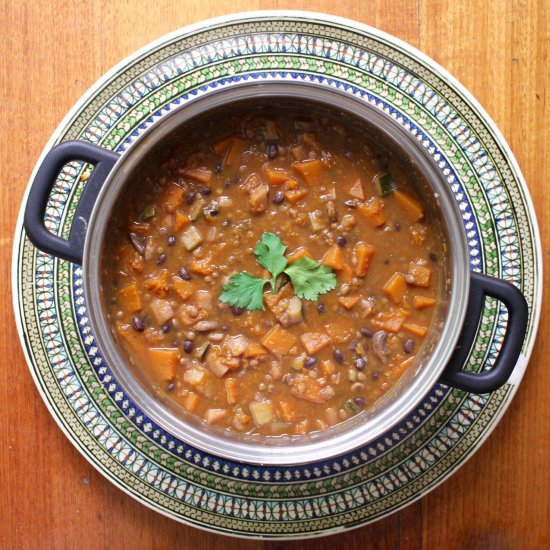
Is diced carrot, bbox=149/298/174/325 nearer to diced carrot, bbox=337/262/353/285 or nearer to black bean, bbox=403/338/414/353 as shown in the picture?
diced carrot, bbox=337/262/353/285

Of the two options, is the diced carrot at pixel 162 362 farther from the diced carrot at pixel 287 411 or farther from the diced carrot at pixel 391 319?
the diced carrot at pixel 391 319

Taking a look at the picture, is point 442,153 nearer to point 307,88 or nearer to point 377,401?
point 307,88

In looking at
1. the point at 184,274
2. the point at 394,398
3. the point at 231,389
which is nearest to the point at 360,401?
the point at 394,398

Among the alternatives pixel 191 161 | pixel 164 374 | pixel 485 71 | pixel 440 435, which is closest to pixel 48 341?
pixel 164 374

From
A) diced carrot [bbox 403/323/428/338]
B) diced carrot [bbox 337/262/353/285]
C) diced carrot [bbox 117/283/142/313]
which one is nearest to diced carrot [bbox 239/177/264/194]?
diced carrot [bbox 337/262/353/285]

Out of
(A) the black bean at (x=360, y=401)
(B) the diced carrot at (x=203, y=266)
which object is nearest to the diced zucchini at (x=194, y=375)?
(B) the diced carrot at (x=203, y=266)
